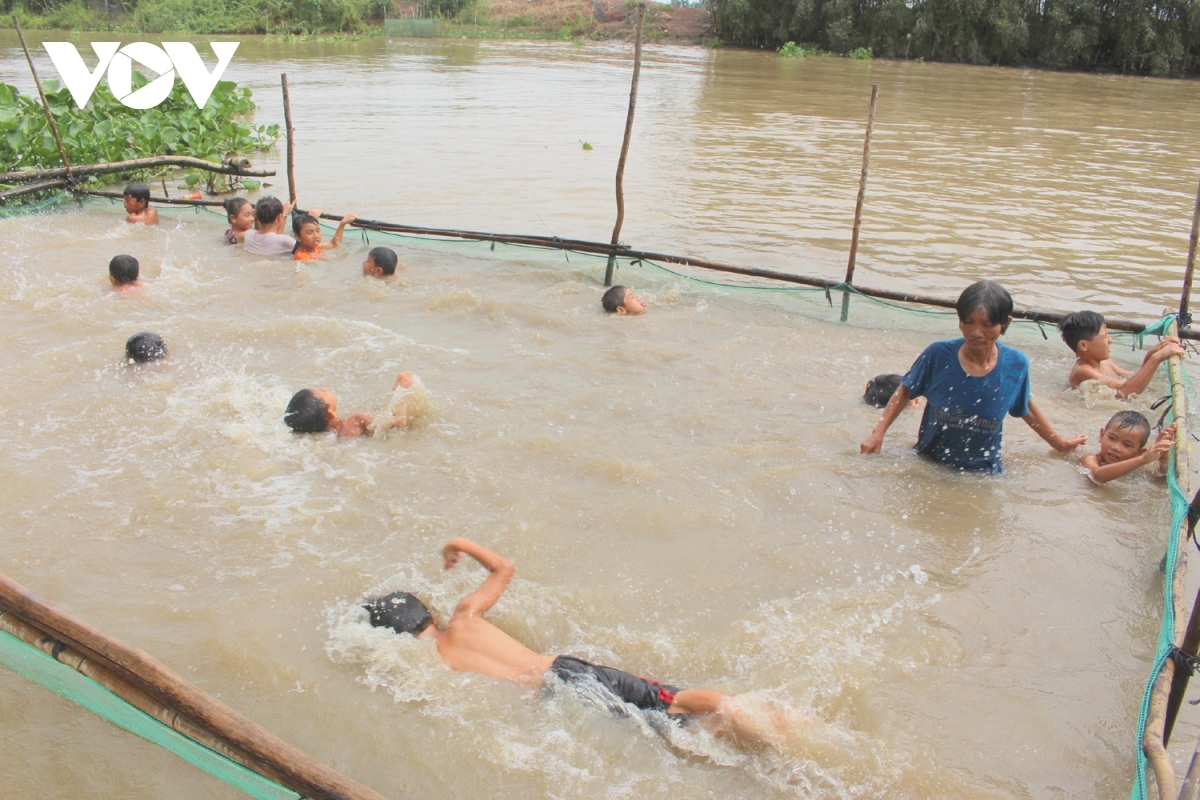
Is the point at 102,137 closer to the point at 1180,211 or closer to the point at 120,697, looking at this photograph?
the point at 120,697

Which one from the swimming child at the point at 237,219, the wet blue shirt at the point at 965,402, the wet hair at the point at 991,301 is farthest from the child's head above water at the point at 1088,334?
the swimming child at the point at 237,219

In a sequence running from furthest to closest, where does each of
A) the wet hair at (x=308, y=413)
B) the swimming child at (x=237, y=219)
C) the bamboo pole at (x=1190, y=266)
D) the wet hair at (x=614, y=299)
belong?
1. the swimming child at (x=237, y=219)
2. the wet hair at (x=614, y=299)
3. the bamboo pole at (x=1190, y=266)
4. the wet hair at (x=308, y=413)

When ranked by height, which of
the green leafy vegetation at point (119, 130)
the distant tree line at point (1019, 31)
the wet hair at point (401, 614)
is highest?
the distant tree line at point (1019, 31)

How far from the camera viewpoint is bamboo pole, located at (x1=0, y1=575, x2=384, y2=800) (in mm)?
1845

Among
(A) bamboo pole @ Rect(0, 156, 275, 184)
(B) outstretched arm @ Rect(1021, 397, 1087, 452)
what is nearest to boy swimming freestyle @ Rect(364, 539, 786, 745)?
(B) outstretched arm @ Rect(1021, 397, 1087, 452)

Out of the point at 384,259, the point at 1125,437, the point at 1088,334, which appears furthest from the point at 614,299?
the point at 1125,437

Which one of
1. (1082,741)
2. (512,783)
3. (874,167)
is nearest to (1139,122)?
(874,167)

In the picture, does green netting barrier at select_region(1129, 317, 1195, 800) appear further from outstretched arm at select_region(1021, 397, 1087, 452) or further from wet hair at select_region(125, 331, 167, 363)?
wet hair at select_region(125, 331, 167, 363)

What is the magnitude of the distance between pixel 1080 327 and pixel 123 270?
7.17 metres

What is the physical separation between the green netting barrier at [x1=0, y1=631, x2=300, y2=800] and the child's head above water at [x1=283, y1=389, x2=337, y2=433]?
221 centimetres

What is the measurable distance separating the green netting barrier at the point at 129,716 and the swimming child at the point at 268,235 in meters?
5.98

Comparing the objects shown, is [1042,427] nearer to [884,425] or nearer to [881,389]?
[884,425]

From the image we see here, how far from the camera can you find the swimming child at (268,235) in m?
8.06

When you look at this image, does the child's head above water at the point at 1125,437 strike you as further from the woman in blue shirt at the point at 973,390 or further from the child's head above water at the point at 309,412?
the child's head above water at the point at 309,412
